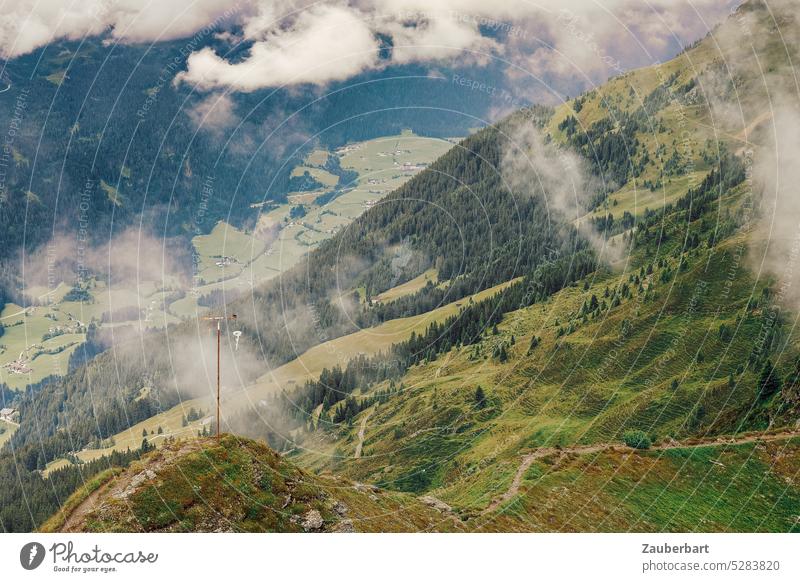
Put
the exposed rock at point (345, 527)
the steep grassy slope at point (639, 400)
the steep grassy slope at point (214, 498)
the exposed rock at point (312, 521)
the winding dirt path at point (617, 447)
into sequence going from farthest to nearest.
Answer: the steep grassy slope at point (639, 400)
the winding dirt path at point (617, 447)
the exposed rock at point (345, 527)
the exposed rock at point (312, 521)
the steep grassy slope at point (214, 498)

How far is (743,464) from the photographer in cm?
10819

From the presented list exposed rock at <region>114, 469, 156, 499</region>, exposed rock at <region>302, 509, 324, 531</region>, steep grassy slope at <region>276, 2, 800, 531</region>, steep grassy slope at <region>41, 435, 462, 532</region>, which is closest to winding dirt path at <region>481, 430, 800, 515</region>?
steep grassy slope at <region>276, 2, 800, 531</region>

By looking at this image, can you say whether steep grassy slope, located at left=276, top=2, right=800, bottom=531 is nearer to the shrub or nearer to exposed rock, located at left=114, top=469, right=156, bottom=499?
the shrub

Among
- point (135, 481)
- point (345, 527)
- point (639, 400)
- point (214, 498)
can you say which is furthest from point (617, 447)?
point (135, 481)

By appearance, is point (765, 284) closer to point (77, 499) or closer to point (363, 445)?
point (363, 445)

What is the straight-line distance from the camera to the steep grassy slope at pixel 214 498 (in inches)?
2547

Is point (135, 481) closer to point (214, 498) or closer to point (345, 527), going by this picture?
point (214, 498)

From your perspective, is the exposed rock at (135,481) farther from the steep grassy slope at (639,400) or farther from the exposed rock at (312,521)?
the steep grassy slope at (639,400)

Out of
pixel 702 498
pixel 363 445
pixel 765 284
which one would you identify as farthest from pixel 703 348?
pixel 363 445

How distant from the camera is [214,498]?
67.4 m

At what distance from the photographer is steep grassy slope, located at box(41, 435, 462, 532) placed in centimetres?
6469

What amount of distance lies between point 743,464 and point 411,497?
51508 millimetres

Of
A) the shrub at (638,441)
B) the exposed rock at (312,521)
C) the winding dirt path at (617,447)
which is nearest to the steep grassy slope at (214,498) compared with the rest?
the exposed rock at (312,521)
